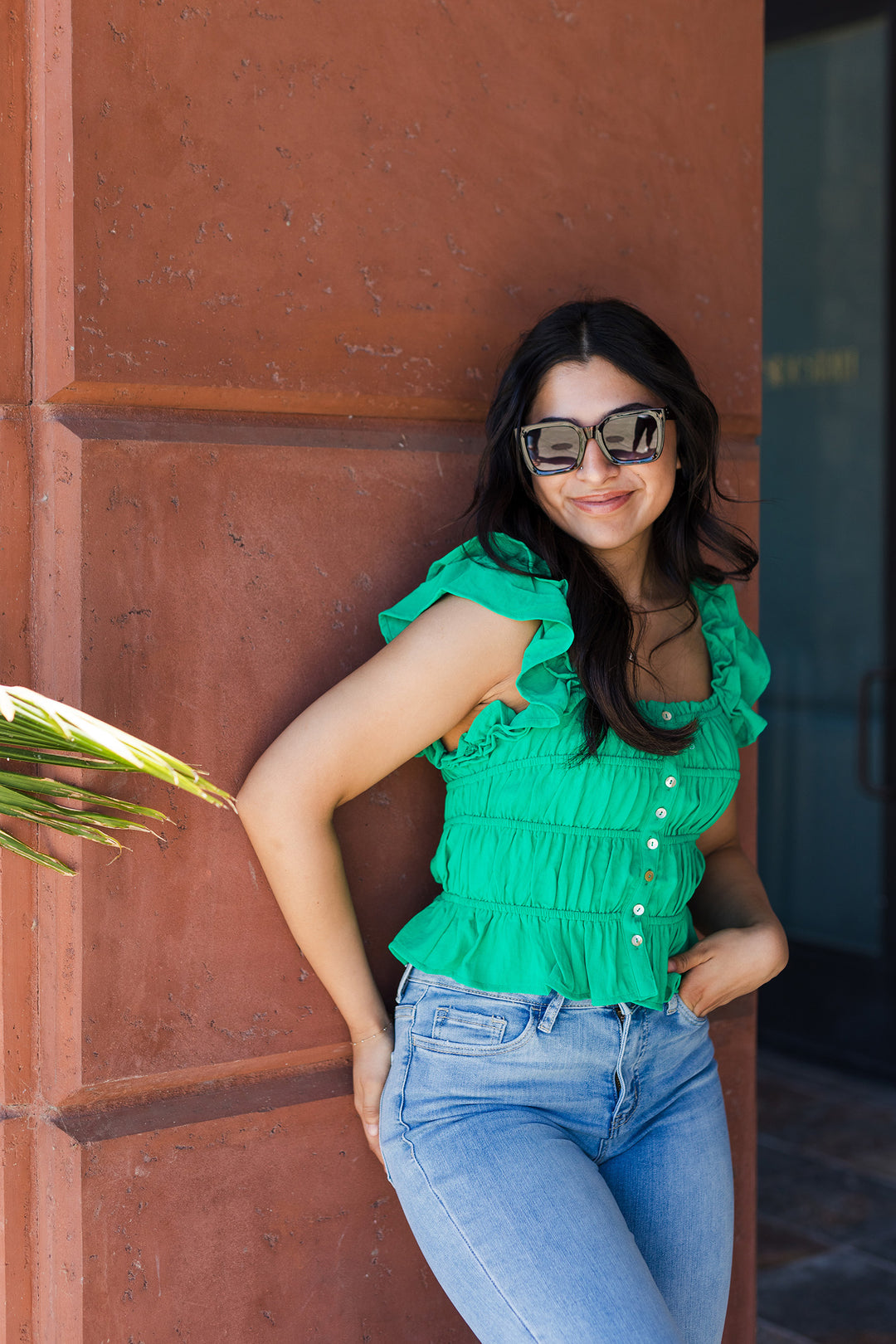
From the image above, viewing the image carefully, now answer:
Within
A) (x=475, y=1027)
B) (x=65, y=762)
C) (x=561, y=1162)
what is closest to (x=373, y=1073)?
(x=475, y=1027)

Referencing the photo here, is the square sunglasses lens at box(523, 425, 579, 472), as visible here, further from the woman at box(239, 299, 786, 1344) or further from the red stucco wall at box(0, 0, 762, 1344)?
the red stucco wall at box(0, 0, 762, 1344)

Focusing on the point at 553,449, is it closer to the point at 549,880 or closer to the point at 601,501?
the point at 601,501

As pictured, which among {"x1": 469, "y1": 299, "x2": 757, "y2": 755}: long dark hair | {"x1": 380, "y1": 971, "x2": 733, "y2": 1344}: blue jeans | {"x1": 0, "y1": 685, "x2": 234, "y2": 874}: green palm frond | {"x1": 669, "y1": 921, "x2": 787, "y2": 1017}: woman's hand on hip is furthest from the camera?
{"x1": 669, "y1": 921, "x2": 787, "y2": 1017}: woman's hand on hip

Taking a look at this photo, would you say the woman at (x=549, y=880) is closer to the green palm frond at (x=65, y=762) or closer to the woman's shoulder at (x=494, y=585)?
the woman's shoulder at (x=494, y=585)

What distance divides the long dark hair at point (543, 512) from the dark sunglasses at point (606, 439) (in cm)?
7

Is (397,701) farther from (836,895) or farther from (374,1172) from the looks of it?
(836,895)

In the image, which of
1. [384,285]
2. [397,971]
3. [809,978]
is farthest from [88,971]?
[809,978]

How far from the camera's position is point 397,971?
200 centimetres

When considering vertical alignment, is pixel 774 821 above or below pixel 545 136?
below

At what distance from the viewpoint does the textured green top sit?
5.63ft

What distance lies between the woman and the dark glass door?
3.27 m

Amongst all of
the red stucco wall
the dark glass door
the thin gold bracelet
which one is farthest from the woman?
the dark glass door

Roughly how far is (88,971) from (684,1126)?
2.73 feet

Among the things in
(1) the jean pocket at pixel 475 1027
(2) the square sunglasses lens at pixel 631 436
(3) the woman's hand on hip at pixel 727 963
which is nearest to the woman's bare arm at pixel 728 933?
(3) the woman's hand on hip at pixel 727 963
